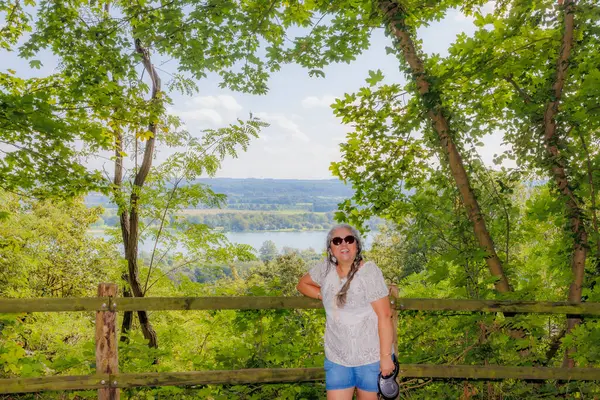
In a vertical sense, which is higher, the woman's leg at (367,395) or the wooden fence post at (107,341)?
the wooden fence post at (107,341)

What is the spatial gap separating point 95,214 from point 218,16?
23.7m

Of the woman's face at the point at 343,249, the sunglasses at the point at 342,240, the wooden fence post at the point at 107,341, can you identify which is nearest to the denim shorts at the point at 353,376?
the woman's face at the point at 343,249

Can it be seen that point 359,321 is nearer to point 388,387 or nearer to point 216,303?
point 388,387

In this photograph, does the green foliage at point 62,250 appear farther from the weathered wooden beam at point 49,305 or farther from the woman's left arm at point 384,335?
the woman's left arm at point 384,335

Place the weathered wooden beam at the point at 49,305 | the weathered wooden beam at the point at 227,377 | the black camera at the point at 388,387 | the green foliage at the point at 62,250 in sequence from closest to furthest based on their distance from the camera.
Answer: the black camera at the point at 388,387 → the weathered wooden beam at the point at 49,305 → the weathered wooden beam at the point at 227,377 → the green foliage at the point at 62,250

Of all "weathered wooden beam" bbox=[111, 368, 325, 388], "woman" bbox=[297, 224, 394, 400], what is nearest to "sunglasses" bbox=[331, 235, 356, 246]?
"woman" bbox=[297, 224, 394, 400]

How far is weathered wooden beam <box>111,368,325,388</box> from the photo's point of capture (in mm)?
3846

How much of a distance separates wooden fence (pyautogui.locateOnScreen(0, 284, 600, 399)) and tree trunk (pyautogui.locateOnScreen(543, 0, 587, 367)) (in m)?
1.65

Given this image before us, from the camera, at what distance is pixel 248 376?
155 inches

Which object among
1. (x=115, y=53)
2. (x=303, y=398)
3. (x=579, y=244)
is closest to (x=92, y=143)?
(x=115, y=53)

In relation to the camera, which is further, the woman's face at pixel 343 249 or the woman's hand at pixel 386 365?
the woman's face at pixel 343 249

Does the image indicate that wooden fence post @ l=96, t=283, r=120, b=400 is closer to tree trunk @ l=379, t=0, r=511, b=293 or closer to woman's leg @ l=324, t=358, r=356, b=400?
woman's leg @ l=324, t=358, r=356, b=400

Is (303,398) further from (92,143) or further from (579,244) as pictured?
(92,143)

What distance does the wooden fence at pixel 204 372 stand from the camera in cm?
374
